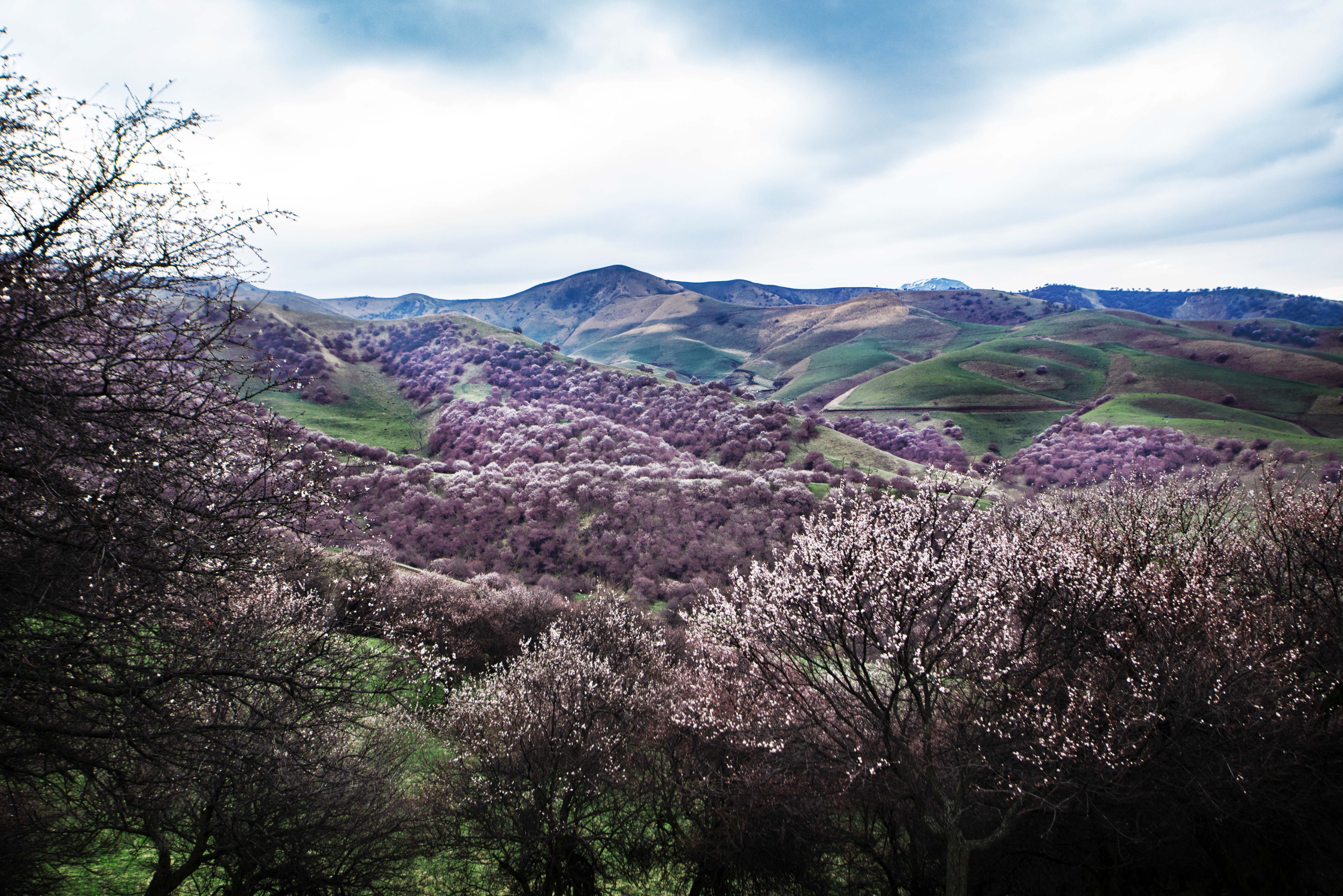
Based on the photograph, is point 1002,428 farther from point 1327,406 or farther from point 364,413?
point 364,413

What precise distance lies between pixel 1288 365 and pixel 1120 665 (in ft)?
498

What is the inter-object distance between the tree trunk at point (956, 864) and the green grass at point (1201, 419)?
336 feet

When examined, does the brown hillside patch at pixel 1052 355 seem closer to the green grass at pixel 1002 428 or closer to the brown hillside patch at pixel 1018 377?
the brown hillside patch at pixel 1018 377

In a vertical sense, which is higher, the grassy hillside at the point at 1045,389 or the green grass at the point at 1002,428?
the grassy hillside at the point at 1045,389

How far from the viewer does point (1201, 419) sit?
9719 centimetres

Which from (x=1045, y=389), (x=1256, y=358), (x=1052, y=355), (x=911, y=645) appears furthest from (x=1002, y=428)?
(x=911, y=645)

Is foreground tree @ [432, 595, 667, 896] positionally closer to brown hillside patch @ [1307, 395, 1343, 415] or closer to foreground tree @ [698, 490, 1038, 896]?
foreground tree @ [698, 490, 1038, 896]

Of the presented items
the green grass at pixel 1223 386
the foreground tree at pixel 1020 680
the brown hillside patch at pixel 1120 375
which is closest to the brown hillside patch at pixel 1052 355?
the brown hillside patch at pixel 1120 375

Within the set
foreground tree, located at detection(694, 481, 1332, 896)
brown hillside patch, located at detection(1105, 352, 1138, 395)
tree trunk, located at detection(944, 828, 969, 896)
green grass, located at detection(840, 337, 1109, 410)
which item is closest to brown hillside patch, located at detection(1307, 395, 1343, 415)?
brown hillside patch, located at detection(1105, 352, 1138, 395)

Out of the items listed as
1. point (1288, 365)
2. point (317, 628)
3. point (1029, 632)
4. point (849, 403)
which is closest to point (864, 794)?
point (1029, 632)

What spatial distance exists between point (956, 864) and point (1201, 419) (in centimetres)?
11814

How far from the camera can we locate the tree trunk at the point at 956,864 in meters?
13.4

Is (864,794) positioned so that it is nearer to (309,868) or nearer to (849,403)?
(309,868)

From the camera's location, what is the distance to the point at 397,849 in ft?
56.4
